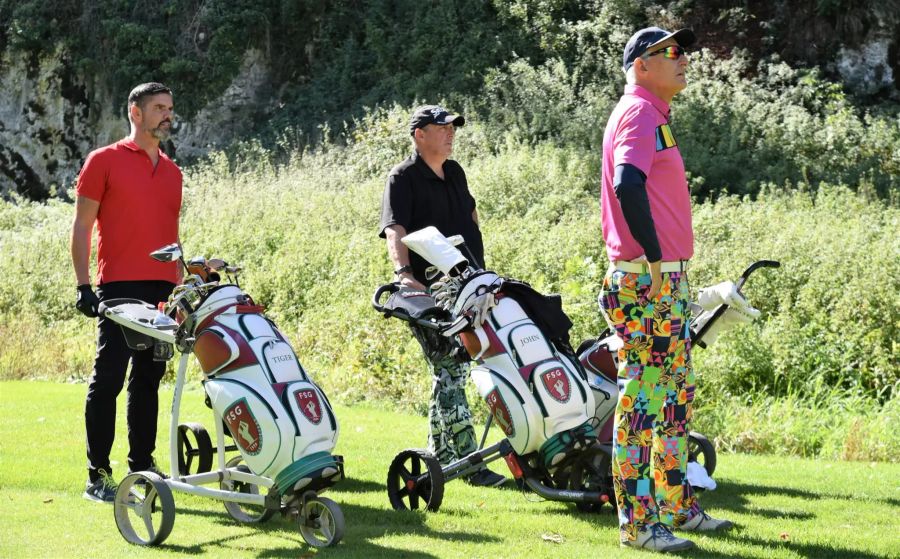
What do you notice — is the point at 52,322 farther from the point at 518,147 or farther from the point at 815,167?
the point at 815,167

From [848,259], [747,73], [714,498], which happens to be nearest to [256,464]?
[714,498]

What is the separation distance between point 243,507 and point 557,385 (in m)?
1.67

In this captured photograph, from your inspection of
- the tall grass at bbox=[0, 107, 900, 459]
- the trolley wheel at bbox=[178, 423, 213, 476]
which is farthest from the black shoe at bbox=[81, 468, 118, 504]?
the tall grass at bbox=[0, 107, 900, 459]

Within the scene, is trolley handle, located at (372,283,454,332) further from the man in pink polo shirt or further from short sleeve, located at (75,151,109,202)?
short sleeve, located at (75,151,109,202)

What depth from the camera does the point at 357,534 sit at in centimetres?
529

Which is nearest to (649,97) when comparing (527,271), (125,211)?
(125,211)

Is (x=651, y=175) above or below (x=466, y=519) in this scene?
above

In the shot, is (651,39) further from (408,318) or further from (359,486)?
(359,486)

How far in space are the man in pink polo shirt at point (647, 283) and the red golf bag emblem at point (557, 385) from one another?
58 cm

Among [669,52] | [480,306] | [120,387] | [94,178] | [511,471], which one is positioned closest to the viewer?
[669,52]

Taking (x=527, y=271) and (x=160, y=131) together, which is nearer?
(x=160, y=131)

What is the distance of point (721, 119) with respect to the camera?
14148 millimetres

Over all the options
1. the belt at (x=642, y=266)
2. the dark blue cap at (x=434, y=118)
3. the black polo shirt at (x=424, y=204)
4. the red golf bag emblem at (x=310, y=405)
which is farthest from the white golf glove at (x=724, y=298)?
the red golf bag emblem at (x=310, y=405)

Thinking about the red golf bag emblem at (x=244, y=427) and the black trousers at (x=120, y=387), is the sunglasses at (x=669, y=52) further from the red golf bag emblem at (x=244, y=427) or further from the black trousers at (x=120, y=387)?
the black trousers at (x=120, y=387)
